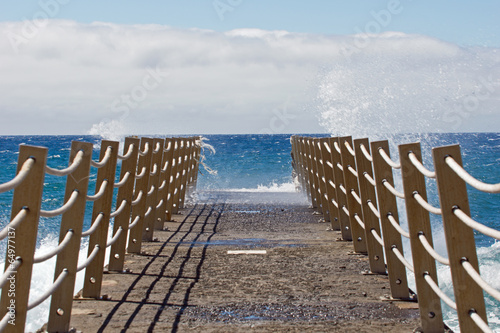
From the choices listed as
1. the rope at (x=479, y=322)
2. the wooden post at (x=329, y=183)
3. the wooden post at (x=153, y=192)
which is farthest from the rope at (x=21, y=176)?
the wooden post at (x=329, y=183)

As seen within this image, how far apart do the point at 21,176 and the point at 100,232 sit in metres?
1.82

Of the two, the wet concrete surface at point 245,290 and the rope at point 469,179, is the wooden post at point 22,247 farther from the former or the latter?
the rope at point 469,179

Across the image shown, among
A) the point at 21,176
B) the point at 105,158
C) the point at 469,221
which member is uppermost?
the point at 105,158

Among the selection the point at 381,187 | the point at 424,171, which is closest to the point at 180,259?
the point at 381,187

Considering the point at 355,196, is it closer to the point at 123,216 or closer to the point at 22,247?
the point at 123,216

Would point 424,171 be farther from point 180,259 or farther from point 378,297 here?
point 180,259

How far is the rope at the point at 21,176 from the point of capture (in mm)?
2479

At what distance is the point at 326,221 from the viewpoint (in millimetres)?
8789

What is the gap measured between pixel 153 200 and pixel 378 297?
11.3 feet

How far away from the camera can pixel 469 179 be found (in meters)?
2.59

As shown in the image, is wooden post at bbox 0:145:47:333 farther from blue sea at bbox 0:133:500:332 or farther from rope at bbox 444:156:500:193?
blue sea at bbox 0:133:500:332

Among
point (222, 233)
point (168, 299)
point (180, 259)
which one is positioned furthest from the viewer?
point (222, 233)

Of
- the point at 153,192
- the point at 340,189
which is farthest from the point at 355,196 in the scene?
the point at 153,192

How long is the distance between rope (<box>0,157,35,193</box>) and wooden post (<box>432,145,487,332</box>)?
190 cm
